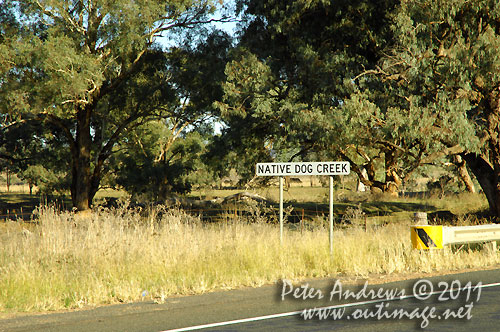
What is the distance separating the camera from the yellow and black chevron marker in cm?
1127

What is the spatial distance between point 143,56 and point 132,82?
1646mm

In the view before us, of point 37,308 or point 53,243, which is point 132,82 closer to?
point 53,243

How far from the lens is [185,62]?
1213 inches

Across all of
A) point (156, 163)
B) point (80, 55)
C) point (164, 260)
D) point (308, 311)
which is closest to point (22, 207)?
point (156, 163)

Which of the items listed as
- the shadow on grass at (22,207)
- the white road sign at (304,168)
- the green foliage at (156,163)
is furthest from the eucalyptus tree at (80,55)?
the white road sign at (304,168)

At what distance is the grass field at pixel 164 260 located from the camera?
28.5ft

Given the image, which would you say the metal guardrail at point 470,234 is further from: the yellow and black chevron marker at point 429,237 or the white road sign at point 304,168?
the white road sign at point 304,168

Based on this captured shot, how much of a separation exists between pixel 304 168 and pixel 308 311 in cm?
489

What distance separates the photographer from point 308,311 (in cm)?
761

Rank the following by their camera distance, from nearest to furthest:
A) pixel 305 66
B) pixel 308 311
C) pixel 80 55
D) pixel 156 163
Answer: pixel 308 311 → pixel 305 66 → pixel 80 55 → pixel 156 163

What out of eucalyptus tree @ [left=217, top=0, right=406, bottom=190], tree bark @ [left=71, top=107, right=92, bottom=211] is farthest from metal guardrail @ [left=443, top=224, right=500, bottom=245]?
tree bark @ [left=71, top=107, right=92, bottom=211]

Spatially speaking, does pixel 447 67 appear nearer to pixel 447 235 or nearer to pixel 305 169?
pixel 447 235

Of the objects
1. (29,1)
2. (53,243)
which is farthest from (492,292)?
(29,1)

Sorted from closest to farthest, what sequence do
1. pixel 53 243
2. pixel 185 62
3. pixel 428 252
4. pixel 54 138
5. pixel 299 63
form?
pixel 53 243
pixel 428 252
pixel 299 63
pixel 185 62
pixel 54 138
